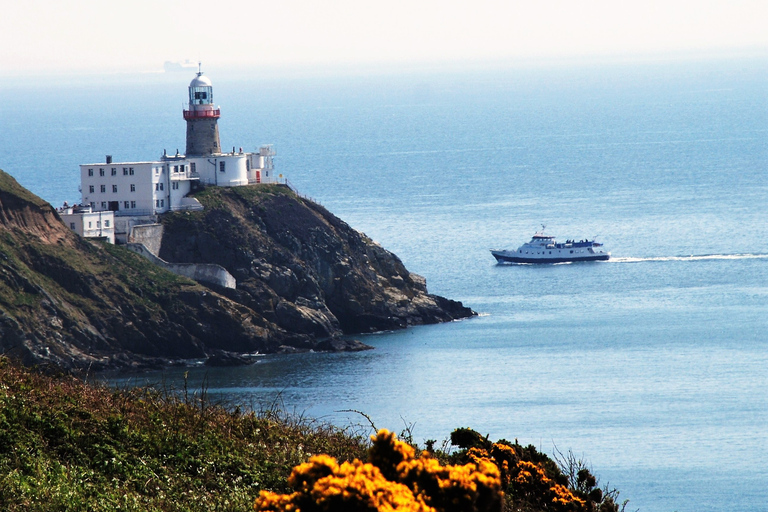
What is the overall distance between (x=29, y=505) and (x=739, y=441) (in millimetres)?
40408

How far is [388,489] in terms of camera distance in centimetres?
1055

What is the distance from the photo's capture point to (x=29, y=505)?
535 inches

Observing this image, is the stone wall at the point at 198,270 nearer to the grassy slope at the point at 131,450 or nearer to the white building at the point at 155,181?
the white building at the point at 155,181

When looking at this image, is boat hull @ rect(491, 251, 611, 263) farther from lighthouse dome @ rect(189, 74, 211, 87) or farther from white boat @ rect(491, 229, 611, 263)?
lighthouse dome @ rect(189, 74, 211, 87)

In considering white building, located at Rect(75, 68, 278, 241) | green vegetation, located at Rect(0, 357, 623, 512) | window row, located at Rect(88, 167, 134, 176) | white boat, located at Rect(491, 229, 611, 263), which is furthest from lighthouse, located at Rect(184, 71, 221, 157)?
green vegetation, located at Rect(0, 357, 623, 512)

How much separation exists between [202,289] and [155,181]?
→ 932cm

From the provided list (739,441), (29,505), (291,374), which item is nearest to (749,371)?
(739,441)

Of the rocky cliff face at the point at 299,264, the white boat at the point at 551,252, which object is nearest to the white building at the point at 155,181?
the rocky cliff face at the point at 299,264

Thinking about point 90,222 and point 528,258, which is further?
point 528,258

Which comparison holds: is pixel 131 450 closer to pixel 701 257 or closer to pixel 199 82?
pixel 199 82

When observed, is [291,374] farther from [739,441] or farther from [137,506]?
[137,506]

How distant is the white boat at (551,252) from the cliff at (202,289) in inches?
888

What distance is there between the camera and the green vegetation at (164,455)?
47.1ft

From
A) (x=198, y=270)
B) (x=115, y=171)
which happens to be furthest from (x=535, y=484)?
(x=115, y=171)
